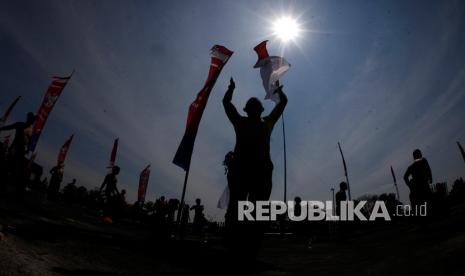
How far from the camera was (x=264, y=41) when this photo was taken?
8398 millimetres

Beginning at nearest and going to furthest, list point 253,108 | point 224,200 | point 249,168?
1. point 249,168
2. point 253,108
3. point 224,200

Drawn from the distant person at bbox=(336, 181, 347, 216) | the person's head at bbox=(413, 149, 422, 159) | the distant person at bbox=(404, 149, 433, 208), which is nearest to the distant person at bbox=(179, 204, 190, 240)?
the distant person at bbox=(336, 181, 347, 216)

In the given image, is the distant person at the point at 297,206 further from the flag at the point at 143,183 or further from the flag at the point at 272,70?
the flag at the point at 143,183

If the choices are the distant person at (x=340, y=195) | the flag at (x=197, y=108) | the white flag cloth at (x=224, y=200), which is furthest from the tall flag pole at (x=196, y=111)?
the distant person at (x=340, y=195)

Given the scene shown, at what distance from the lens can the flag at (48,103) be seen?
36.5 feet

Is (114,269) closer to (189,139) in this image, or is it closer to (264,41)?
(189,139)

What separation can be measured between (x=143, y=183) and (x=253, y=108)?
71.0 feet

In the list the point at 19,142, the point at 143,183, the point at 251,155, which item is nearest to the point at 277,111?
the point at 251,155

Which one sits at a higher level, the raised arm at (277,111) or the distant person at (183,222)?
the raised arm at (277,111)

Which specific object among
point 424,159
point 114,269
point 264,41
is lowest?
point 114,269

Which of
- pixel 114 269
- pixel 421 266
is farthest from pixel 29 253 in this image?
pixel 421 266

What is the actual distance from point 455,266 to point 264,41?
7352 millimetres

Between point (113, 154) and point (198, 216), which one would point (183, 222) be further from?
point (113, 154)

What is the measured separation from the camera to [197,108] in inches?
333
